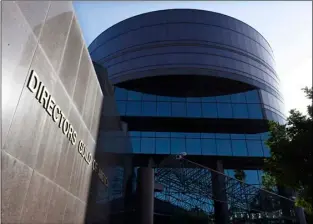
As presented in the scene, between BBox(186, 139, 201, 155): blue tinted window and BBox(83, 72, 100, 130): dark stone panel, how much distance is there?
70.7 ft

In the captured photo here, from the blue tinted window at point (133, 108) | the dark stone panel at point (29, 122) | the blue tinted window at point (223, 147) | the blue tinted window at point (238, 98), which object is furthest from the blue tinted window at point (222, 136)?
the dark stone panel at point (29, 122)

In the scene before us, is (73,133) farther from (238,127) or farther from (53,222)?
(238,127)

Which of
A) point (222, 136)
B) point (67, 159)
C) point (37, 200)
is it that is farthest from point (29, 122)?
point (222, 136)

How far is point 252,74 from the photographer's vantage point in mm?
32812

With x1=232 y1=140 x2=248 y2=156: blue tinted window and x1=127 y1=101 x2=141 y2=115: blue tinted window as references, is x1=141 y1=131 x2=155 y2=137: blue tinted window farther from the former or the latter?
x1=232 y1=140 x2=248 y2=156: blue tinted window

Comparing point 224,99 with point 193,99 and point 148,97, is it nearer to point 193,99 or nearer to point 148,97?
point 193,99

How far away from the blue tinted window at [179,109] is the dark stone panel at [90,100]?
21.4 metres

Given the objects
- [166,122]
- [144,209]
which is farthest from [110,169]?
[166,122]

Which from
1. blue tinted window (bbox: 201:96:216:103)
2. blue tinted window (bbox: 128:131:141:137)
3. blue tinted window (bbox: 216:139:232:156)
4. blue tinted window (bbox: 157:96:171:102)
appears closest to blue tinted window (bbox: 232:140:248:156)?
blue tinted window (bbox: 216:139:232:156)

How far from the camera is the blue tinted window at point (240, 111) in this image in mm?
30500

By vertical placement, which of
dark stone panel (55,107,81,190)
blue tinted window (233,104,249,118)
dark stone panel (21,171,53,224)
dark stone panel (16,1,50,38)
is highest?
blue tinted window (233,104,249,118)

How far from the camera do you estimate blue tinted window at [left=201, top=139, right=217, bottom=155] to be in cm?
2950

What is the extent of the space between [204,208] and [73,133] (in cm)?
2076

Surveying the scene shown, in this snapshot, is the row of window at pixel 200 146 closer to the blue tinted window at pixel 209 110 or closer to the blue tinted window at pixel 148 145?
the blue tinted window at pixel 148 145
